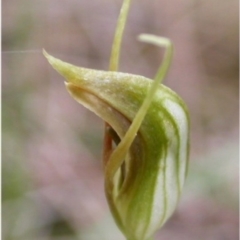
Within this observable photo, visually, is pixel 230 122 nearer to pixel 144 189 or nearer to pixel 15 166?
pixel 15 166

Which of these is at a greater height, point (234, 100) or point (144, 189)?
point (144, 189)

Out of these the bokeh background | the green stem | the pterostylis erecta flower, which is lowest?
the bokeh background

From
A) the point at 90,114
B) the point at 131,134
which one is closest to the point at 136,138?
the point at 131,134

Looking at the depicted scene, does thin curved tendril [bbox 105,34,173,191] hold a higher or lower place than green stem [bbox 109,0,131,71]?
lower

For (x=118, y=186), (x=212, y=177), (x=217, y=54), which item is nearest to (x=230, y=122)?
(x=217, y=54)

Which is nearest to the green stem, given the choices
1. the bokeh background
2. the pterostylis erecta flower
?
the pterostylis erecta flower

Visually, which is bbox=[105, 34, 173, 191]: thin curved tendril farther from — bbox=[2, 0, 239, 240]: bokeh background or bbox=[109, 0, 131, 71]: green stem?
bbox=[2, 0, 239, 240]: bokeh background

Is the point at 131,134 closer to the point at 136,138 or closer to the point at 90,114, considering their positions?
the point at 136,138
